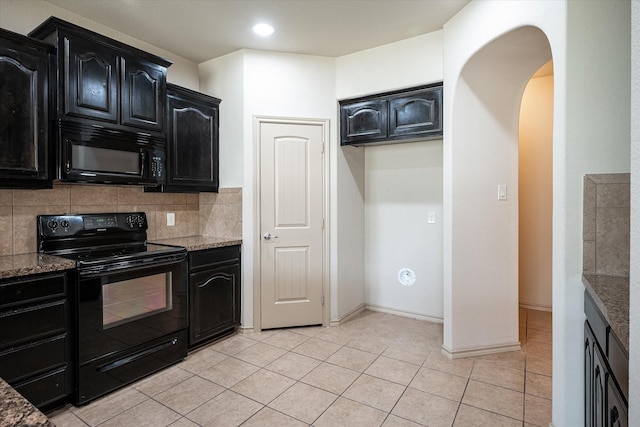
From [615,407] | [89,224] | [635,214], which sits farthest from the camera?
[89,224]

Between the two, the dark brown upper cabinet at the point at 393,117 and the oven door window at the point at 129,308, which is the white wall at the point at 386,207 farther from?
the oven door window at the point at 129,308

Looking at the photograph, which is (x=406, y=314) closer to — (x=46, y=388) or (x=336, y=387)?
(x=336, y=387)

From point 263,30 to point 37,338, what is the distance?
108 inches

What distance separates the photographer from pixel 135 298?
2.48 metres

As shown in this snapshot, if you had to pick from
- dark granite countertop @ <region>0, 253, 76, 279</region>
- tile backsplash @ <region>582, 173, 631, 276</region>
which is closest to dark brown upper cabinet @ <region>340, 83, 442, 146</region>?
tile backsplash @ <region>582, 173, 631, 276</region>

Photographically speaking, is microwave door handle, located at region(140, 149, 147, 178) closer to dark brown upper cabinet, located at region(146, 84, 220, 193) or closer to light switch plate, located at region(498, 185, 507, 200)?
dark brown upper cabinet, located at region(146, 84, 220, 193)

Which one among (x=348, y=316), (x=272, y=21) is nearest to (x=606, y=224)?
(x=348, y=316)

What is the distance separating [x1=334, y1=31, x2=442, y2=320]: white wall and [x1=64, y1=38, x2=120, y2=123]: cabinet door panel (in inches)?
79.1

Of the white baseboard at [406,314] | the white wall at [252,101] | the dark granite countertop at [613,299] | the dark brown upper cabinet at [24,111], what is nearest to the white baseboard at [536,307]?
the white baseboard at [406,314]

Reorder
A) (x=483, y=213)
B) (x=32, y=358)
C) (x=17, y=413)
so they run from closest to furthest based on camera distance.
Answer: (x=17, y=413)
(x=32, y=358)
(x=483, y=213)

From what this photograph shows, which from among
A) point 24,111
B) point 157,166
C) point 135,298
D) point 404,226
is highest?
point 24,111

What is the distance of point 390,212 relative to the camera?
389 centimetres

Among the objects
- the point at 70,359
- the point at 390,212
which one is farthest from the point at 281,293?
the point at 70,359

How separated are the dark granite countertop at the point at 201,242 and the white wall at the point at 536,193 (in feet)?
10.7
